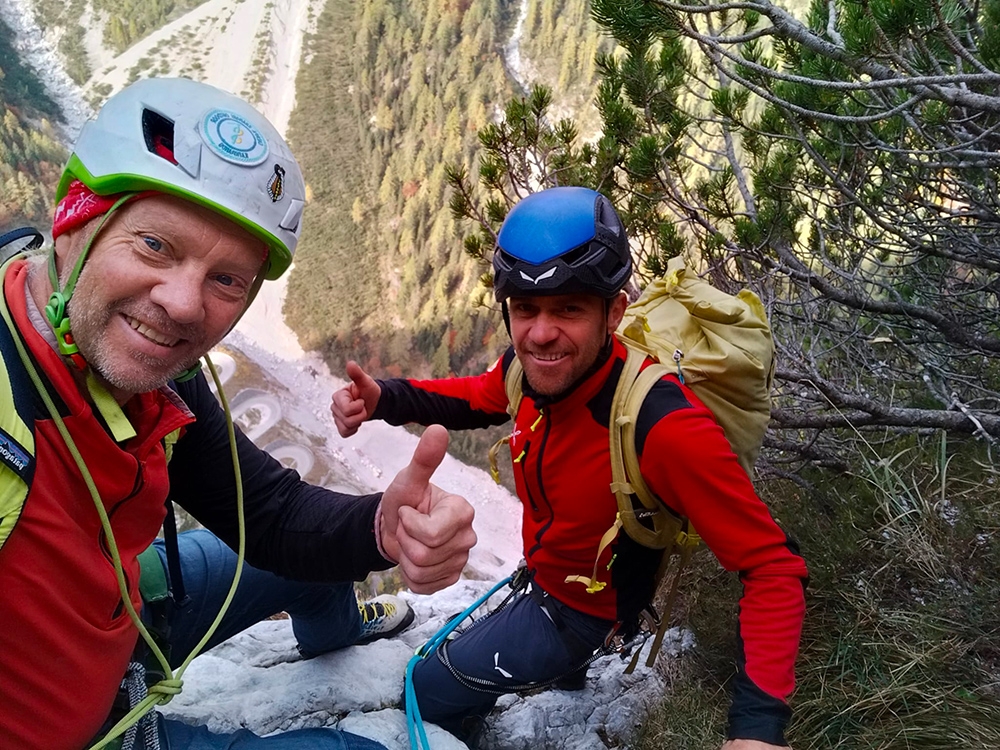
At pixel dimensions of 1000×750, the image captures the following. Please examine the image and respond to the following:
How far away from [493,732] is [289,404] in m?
28.0

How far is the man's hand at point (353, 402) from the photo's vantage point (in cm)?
247

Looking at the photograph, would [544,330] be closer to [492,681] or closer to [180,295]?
[180,295]

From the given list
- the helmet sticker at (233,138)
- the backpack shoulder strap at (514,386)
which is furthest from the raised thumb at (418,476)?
the backpack shoulder strap at (514,386)

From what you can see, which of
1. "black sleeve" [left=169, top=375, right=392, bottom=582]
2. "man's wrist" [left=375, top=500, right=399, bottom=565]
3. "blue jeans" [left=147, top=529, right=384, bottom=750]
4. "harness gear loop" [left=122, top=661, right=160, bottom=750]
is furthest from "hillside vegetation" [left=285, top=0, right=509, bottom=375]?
"harness gear loop" [left=122, top=661, right=160, bottom=750]

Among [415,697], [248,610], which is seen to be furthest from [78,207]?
[415,697]

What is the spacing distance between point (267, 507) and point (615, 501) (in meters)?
1.18

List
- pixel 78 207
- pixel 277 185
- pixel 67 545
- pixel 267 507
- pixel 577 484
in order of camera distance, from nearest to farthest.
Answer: pixel 67 545 < pixel 78 207 < pixel 277 185 < pixel 267 507 < pixel 577 484

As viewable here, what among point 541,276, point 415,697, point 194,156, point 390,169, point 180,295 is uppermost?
point 194,156

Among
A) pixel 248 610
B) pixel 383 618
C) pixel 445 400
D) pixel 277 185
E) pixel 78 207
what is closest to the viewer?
pixel 78 207

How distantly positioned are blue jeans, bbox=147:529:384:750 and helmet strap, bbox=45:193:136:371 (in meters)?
1.05

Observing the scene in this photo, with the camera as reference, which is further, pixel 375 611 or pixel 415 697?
pixel 375 611

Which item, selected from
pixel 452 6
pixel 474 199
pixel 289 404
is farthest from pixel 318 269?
pixel 474 199

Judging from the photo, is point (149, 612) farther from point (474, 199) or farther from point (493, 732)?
point (474, 199)

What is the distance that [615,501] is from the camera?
202 centimetres
